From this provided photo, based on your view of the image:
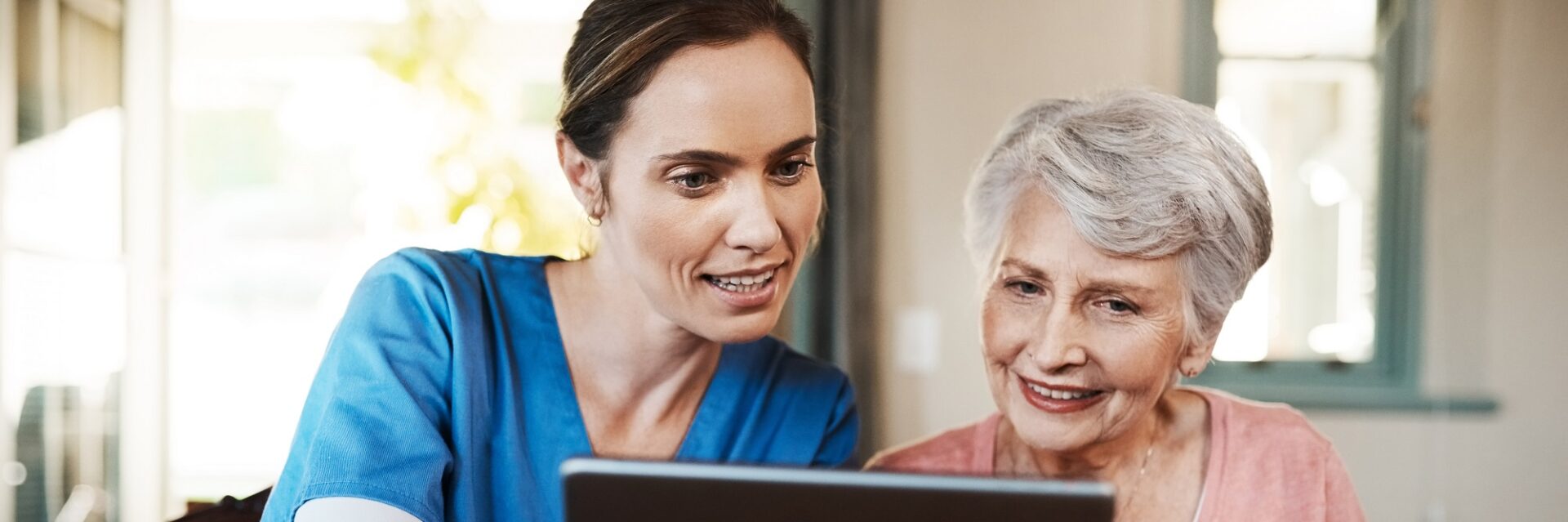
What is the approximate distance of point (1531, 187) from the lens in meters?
2.77

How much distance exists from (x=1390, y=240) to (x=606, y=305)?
2.38 metres

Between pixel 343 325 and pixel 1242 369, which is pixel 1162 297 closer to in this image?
pixel 343 325

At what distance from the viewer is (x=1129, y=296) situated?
1.23 meters

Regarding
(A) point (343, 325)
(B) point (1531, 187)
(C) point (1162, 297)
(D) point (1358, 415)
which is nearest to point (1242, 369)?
(D) point (1358, 415)

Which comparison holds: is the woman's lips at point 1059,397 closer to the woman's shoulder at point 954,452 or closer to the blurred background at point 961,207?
the woman's shoulder at point 954,452

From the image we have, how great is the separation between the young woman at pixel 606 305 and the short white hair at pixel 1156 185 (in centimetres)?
26

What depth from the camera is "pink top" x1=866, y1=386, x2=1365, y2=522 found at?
51.7 inches

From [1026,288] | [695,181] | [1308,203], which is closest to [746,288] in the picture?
[695,181]

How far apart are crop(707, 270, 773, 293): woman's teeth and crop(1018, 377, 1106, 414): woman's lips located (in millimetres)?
330

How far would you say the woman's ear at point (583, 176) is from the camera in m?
1.19

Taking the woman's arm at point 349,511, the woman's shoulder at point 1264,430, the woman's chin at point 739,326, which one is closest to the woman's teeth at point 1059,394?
the woman's shoulder at point 1264,430

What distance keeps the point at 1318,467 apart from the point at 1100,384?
30cm

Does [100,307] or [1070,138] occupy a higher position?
[1070,138]

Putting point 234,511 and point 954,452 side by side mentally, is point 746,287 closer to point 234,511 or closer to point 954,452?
point 954,452
